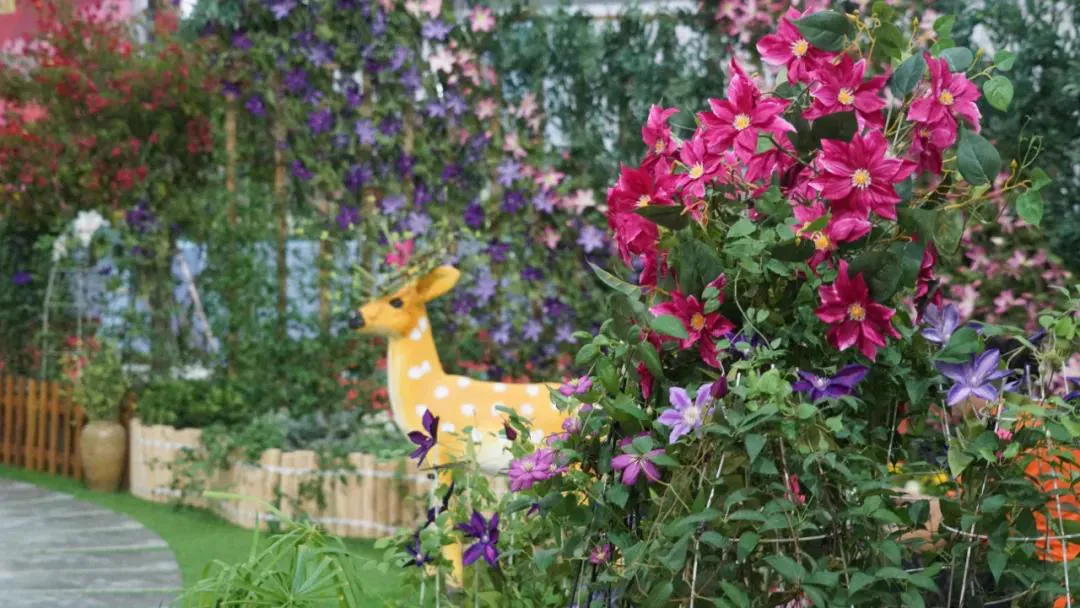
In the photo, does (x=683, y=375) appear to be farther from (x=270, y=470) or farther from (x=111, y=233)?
(x=111, y=233)

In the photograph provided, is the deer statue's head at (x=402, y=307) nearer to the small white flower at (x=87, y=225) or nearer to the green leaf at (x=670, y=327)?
the green leaf at (x=670, y=327)

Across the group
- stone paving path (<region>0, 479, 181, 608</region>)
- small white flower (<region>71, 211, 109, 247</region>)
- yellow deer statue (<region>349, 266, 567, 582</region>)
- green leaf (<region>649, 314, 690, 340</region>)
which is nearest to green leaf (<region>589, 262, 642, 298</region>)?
green leaf (<region>649, 314, 690, 340</region>)

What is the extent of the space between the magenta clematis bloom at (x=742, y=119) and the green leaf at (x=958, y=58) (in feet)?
0.78

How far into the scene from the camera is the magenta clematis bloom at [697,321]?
1.87 meters

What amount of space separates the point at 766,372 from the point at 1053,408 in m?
0.41

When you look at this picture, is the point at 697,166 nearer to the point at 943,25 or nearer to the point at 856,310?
the point at 856,310

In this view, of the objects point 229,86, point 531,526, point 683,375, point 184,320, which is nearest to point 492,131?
point 229,86

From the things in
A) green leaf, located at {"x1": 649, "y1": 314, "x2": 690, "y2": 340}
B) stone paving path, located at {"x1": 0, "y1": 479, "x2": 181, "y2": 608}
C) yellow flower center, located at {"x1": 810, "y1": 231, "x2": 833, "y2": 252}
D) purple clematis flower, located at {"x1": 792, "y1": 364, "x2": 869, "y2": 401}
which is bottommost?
stone paving path, located at {"x1": 0, "y1": 479, "x2": 181, "y2": 608}

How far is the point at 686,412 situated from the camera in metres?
1.82

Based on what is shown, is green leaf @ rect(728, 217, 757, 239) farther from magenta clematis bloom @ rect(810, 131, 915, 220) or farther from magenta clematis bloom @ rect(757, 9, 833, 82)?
magenta clematis bloom @ rect(757, 9, 833, 82)

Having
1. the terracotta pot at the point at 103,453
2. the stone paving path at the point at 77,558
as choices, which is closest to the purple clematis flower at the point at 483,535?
the stone paving path at the point at 77,558

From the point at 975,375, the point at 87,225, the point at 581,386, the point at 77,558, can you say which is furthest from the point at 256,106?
the point at 975,375

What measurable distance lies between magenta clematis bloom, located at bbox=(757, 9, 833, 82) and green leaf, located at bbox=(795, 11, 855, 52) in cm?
3

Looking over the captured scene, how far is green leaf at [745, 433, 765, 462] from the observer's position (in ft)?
5.72
